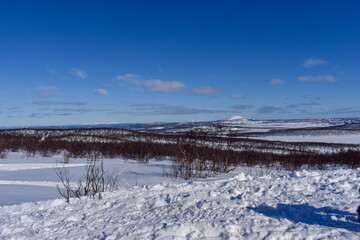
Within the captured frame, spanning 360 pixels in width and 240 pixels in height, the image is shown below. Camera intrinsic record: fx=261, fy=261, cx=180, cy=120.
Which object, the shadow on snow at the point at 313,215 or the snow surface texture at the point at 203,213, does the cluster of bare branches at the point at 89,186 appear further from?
the shadow on snow at the point at 313,215

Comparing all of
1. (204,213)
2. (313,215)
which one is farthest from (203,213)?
(313,215)

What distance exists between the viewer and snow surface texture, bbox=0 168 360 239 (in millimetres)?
3551

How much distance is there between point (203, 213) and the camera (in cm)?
422

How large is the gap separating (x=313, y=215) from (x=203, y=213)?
5.48ft

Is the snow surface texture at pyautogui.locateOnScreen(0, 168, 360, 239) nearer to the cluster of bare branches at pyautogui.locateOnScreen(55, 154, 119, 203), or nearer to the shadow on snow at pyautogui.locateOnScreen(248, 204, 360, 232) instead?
the shadow on snow at pyautogui.locateOnScreen(248, 204, 360, 232)

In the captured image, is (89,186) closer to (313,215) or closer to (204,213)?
(204,213)

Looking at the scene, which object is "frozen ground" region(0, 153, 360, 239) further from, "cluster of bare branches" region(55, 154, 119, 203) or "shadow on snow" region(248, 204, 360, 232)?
"cluster of bare branches" region(55, 154, 119, 203)

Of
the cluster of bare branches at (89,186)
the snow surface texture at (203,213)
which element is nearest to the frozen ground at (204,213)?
the snow surface texture at (203,213)

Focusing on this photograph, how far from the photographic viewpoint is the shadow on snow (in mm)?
3621

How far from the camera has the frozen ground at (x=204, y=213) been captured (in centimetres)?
355

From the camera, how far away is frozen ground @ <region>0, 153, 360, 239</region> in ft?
11.7

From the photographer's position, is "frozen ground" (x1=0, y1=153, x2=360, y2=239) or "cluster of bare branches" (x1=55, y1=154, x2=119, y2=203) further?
"cluster of bare branches" (x1=55, y1=154, x2=119, y2=203)

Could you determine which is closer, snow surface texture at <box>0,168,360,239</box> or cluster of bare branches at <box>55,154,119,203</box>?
snow surface texture at <box>0,168,360,239</box>

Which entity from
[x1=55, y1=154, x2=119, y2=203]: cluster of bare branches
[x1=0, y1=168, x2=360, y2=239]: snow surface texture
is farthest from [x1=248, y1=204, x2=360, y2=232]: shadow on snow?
[x1=55, y1=154, x2=119, y2=203]: cluster of bare branches
